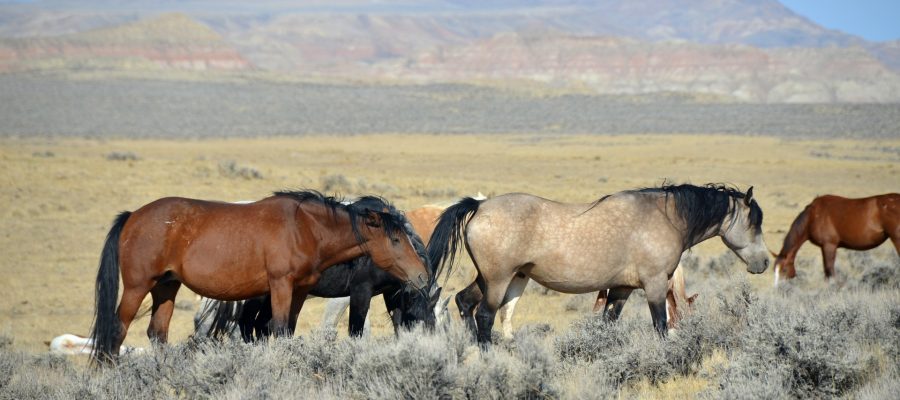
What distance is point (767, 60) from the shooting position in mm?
165250

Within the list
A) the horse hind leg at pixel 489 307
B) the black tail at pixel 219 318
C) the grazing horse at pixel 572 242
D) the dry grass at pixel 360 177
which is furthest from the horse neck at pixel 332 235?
the dry grass at pixel 360 177

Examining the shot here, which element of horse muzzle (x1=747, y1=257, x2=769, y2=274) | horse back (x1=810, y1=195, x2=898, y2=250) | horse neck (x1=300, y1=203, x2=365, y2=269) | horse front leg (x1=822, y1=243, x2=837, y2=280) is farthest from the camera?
horse front leg (x1=822, y1=243, x2=837, y2=280)

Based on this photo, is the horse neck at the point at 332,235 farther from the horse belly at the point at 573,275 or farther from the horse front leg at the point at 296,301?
the horse belly at the point at 573,275

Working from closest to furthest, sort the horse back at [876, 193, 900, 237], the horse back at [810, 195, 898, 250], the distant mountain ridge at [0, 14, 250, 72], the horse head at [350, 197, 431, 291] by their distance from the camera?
the horse head at [350, 197, 431, 291], the horse back at [876, 193, 900, 237], the horse back at [810, 195, 898, 250], the distant mountain ridge at [0, 14, 250, 72]

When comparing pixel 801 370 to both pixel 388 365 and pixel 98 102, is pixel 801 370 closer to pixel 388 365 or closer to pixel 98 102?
pixel 388 365

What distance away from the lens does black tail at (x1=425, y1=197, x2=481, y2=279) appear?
777cm

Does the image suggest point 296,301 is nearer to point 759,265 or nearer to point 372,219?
point 372,219

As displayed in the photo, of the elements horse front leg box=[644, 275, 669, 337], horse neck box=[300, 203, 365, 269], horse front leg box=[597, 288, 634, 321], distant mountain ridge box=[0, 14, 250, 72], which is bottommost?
distant mountain ridge box=[0, 14, 250, 72]

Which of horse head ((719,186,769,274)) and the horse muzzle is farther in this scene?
the horse muzzle

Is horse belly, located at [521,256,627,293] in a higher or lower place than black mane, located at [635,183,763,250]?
lower

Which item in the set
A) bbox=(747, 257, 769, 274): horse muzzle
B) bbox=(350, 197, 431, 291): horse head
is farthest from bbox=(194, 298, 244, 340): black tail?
bbox=(747, 257, 769, 274): horse muzzle

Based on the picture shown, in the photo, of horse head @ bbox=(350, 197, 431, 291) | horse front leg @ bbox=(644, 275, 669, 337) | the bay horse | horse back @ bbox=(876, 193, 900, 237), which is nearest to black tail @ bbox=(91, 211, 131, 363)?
the bay horse

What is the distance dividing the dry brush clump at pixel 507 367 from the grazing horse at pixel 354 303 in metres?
1.14

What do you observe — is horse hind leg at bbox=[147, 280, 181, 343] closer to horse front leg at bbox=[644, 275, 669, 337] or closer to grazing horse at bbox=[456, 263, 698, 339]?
grazing horse at bbox=[456, 263, 698, 339]
